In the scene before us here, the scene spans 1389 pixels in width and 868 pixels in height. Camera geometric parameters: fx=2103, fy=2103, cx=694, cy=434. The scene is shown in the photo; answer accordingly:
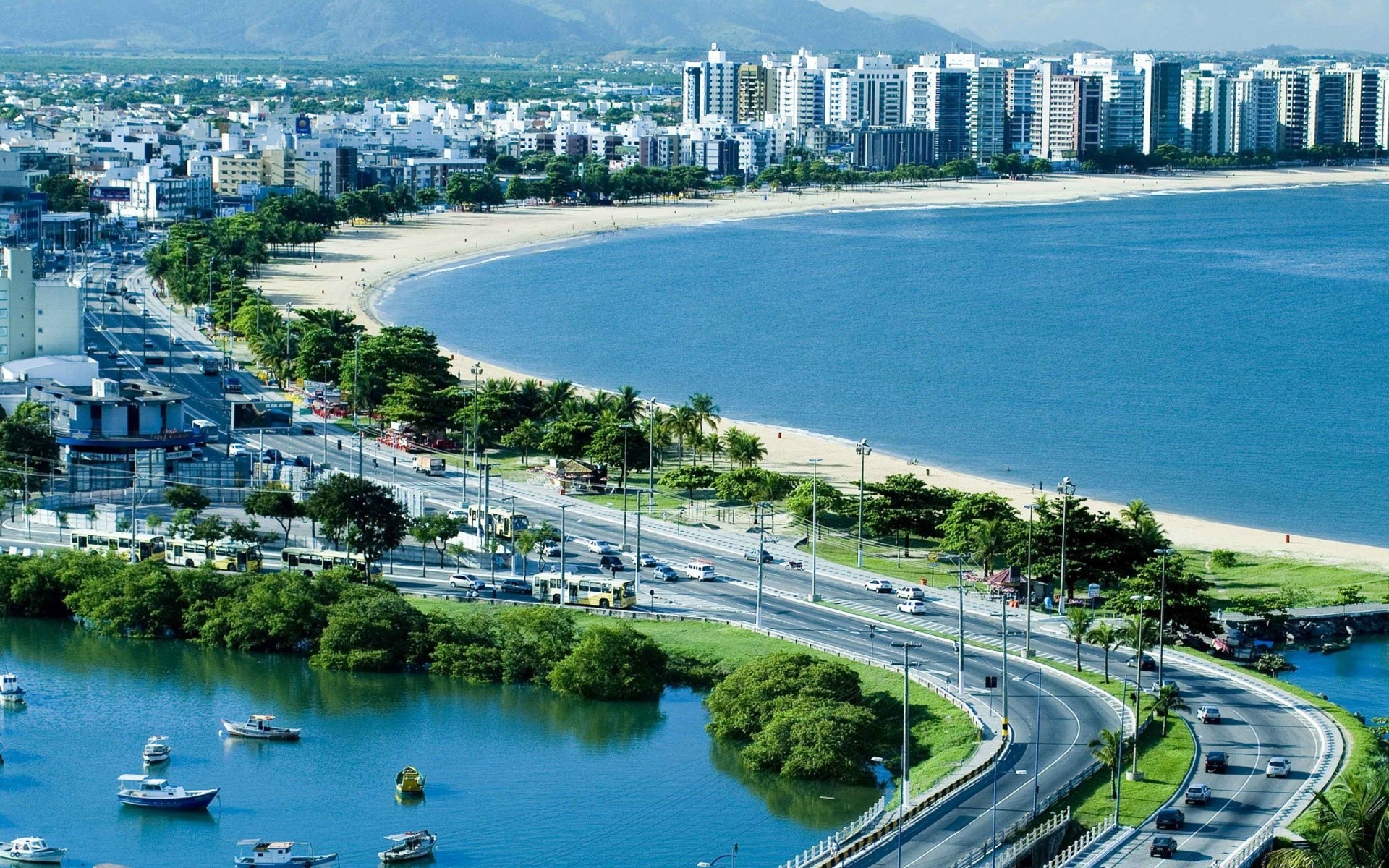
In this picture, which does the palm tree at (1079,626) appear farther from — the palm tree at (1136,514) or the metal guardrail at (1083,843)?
the palm tree at (1136,514)

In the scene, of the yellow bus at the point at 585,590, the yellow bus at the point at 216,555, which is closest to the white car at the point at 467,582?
the yellow bus at the point at 585,590

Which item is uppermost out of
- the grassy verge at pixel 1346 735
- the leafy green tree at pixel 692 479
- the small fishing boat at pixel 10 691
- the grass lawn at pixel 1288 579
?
the leafy green tree at pixel 692 479

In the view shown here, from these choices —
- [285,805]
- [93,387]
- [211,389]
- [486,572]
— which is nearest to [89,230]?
[211,389]

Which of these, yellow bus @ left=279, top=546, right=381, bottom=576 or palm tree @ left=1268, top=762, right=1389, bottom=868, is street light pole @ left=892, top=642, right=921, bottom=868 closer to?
palm tree @ left=1268, top=762, right=1389, bottom=868

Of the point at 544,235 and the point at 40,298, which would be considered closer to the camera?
the point at 40,298

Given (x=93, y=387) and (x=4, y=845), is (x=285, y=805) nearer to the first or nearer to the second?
(x=4, y=845)
